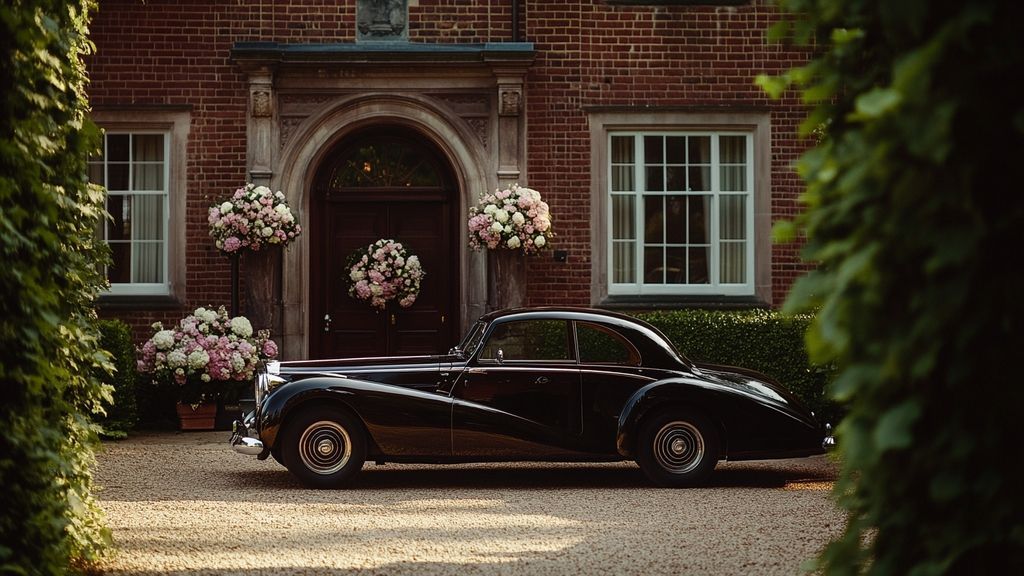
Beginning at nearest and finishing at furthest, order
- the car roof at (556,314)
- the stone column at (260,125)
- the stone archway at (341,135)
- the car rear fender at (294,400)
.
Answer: the car rear fender at (294,400), the car roof at (556,314), the stone column at (260,125), the stone archway at (341,135)

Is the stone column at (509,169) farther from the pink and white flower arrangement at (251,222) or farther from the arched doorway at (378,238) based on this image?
the pink and white flower arrangement at (251,222)

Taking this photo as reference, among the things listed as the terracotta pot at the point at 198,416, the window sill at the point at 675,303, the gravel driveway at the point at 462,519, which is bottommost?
the gravel driveway at the point at 462,519

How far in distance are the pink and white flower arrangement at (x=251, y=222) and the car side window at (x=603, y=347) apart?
17.0 ft

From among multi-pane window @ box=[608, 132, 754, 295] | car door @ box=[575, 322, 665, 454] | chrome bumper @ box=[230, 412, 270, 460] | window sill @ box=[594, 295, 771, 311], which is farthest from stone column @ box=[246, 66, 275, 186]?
car door @ box=[575, 322, 665, 454]

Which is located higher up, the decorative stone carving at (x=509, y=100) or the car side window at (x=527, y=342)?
the decorative stone carving at (x=509, y=100)

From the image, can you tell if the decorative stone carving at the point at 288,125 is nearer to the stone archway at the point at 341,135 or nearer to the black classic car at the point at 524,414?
the stone archway at the point at 341,135

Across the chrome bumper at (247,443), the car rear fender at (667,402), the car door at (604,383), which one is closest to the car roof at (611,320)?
the car door at (604,383)

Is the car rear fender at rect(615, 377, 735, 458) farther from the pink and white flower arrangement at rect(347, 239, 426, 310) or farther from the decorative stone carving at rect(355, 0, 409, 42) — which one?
the decorative stone carving at rect(355, 0, 409, 42)

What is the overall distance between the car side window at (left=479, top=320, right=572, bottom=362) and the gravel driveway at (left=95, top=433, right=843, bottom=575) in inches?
38.2

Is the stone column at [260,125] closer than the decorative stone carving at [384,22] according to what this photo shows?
Yes

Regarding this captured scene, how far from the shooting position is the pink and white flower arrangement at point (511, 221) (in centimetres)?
1328

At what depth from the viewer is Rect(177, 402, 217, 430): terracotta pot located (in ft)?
41.6

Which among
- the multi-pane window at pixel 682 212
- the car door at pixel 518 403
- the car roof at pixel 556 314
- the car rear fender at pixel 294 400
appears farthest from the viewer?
the multi-pane window at pixel 682 212

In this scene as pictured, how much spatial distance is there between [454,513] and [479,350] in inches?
68.3
